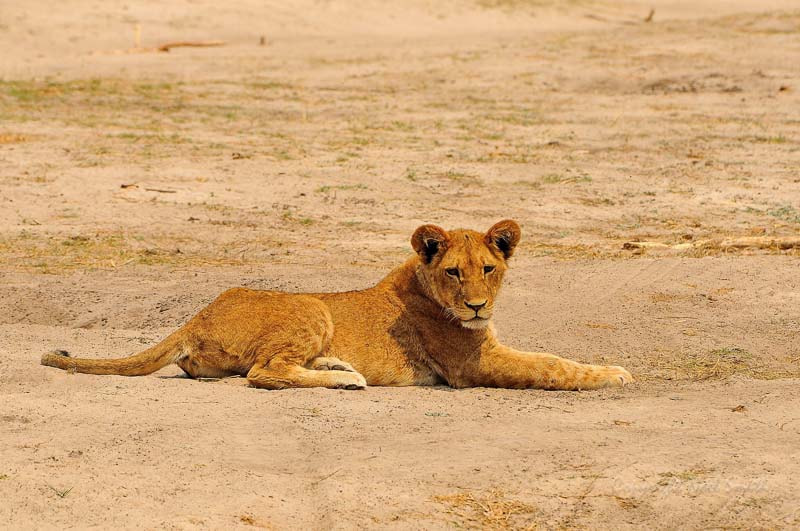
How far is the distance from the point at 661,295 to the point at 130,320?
3644 mm

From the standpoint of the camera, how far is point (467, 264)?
6789 millimetres

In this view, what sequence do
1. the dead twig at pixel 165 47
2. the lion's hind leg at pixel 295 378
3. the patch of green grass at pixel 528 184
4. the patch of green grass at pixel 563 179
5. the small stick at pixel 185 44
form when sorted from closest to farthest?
the lion's hind leg at pixel 295 378, the patch of green grass at pixel 528 184, the patch of green grass at pixel 563 179, the dead twig at pixel 165 47, the small stick at pixel 185 44

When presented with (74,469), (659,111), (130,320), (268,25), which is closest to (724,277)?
(130,320)

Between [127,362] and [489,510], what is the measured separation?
2.54 m

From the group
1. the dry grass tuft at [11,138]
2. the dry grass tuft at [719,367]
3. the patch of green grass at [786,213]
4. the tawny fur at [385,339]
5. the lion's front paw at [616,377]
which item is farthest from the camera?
the dry grass tuft at [11,138]

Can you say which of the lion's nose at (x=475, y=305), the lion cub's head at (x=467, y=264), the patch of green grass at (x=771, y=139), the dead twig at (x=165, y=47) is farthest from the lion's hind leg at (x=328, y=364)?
the dead twig at (x=165, y=47)

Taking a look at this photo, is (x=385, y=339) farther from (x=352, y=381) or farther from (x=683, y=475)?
(x=683, y=475)

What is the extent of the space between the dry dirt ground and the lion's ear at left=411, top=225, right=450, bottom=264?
74 cm

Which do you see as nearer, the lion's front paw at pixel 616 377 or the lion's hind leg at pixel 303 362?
the lion's hind leg at pixel 303 362

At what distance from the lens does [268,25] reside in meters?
26.5

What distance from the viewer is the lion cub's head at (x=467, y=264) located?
6.75 metres

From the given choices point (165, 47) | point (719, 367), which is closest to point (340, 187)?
point (719, 367)

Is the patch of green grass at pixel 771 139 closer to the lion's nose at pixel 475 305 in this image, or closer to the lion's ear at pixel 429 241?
the lion's ear at pixel 429 241

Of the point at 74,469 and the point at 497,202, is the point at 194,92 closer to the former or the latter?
the point at 497,202
